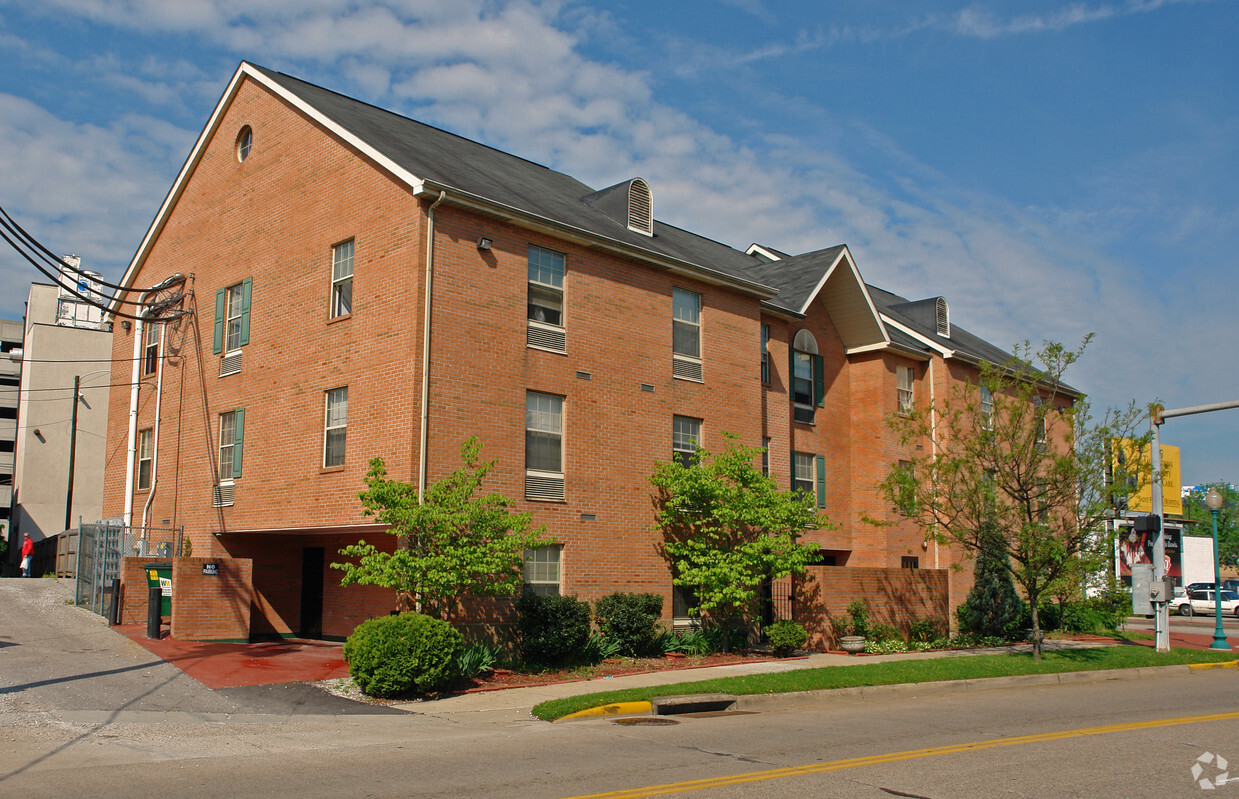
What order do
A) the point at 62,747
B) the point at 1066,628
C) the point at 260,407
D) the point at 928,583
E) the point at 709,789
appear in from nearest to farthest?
1. the point at 709,789
2. the point at 62,747
3. the point at 260,407
4. the point at 928,583
5. the point at 1066,628

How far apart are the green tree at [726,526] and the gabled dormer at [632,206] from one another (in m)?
5.92

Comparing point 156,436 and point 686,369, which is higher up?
point 686,369

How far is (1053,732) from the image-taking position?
1264 cm

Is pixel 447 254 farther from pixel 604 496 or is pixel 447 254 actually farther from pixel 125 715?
pixel 125 715

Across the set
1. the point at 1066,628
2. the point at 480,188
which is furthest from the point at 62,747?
the point at 1066,628

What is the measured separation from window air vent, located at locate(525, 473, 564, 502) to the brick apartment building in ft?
0.17

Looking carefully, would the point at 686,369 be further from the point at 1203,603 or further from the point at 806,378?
the point at 1203,603

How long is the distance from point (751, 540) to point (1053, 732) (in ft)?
36.4

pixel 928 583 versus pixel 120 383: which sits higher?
pixel 120 383

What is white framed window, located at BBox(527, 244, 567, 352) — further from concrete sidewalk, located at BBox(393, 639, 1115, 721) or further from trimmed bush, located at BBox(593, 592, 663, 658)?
concrete sidewalk, located at BBox(393, 639, 1115, 721)

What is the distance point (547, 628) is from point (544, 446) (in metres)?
3.80

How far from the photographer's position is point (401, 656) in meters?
15.5

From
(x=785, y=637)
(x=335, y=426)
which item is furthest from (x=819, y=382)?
(x=335, y=426)

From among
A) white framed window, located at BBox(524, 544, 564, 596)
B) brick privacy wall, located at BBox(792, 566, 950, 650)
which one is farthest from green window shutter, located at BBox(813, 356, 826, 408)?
white framed window, located at BBox(524, 544, 564, 596)
